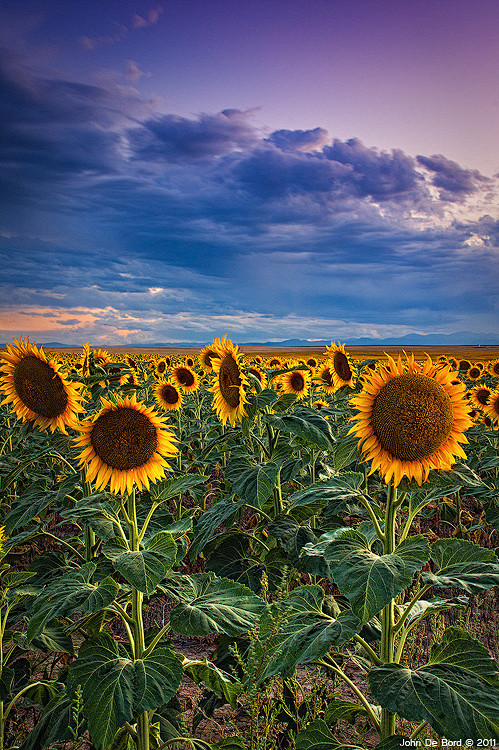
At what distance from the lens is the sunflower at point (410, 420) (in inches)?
88.7

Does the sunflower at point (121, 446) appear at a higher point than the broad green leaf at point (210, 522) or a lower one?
higher

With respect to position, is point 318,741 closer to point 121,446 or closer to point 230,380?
point 121,446

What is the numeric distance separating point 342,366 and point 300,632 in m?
5.11

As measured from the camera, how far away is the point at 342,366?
6918 millimetres

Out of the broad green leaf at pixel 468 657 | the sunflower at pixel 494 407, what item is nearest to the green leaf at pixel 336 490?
the broad green leaf at pixel 468 657

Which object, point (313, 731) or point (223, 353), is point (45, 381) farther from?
point (313, 731)

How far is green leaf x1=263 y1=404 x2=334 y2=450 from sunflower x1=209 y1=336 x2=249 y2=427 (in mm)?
415

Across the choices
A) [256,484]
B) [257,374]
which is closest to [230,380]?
[257,374]

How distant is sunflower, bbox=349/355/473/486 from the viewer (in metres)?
2.25

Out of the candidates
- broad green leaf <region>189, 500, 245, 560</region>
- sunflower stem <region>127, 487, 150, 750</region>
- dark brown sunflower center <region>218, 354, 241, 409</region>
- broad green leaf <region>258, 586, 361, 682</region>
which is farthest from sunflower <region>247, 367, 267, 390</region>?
broad green leaf <region>258, 586, 361, 682</region>

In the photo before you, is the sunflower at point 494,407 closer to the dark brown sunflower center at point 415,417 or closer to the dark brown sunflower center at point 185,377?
the dark brown sunflower center at point 185,377

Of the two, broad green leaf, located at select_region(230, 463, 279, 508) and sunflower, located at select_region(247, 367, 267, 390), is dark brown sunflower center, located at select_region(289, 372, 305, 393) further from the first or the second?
broad green leaf, located at select_region(230, 463, 279, 508)

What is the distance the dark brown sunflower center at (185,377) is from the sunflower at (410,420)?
727 cm

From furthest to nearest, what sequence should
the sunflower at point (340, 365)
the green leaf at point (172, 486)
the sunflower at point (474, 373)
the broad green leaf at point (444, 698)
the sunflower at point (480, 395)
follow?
the sunflower at point (474, 373) < the sunflower at point (480, 395) < the sunflower at point (340, 365) < the green leaf at point (172, 486) < the broad green leaf at point (444, 698)
